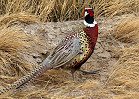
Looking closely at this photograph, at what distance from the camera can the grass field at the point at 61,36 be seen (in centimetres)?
318

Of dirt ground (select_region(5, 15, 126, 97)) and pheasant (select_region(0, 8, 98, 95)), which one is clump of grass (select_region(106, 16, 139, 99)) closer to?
dirt ground (select_region(5, 15, 126, 97))

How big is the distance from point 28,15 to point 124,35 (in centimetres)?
168

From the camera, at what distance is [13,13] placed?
14.2 feet

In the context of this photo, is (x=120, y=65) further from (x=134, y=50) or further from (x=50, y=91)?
(x=50, y=91)

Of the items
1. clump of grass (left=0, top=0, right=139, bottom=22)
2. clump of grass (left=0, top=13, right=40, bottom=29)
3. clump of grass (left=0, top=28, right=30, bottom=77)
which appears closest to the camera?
clump of grass (left=0, top=28, right=30, bottom=77)

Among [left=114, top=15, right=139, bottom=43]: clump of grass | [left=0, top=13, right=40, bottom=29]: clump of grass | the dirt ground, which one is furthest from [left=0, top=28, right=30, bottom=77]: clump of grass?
[left=114, top=15, right=139, bottom=43]: clump of grass

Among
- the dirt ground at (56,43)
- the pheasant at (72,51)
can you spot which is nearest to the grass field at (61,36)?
the dirt ground at (56,43)

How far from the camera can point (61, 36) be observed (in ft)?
13.3

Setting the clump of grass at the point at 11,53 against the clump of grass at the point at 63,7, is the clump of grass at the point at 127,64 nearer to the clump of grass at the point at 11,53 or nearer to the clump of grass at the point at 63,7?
the clump of grass at the point at 63,7

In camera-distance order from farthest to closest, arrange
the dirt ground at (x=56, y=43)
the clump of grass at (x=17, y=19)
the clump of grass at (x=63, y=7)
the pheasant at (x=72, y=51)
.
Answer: the clump of grass at (x=63, y=7), the clump of grass at (x=17, y=19), the dirt ground at (x=56, y=43), the pheasant at (x=72, y=51)

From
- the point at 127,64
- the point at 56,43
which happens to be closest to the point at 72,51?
the point at 56,43

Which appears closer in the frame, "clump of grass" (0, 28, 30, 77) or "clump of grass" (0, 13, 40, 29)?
"clump of grass" (0, 28, 30, 77)

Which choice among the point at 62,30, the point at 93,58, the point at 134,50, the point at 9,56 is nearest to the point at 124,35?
the point at 134,50

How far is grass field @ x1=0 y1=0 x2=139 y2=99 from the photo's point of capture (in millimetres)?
3176
